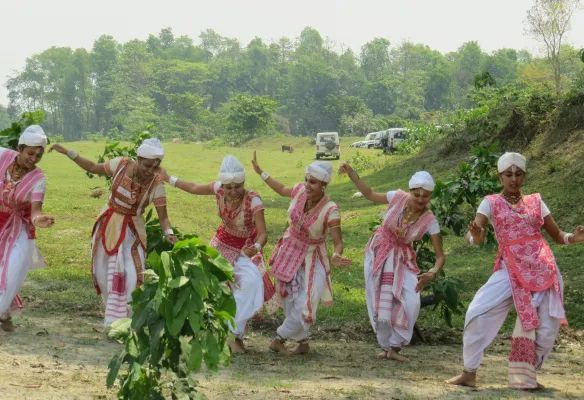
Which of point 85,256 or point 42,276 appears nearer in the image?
point 42,276

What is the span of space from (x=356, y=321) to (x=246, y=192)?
2609 millimetres

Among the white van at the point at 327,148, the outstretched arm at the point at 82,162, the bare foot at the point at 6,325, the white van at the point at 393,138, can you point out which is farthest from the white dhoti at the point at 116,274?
the white van at the point at 327,148

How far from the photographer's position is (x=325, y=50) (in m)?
160

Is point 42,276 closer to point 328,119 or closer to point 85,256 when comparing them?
point 85,256

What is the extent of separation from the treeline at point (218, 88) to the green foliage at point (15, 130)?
81.2 metres

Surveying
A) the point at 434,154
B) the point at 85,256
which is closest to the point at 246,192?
the point at 85,256

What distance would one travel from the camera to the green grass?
1091cm

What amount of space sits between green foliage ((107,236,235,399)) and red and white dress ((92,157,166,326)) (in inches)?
134

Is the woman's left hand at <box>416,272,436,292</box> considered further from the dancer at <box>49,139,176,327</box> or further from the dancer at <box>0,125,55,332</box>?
the dancer at <box>0,125,55,332</box>

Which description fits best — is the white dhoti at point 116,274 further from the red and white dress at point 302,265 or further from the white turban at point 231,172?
the red and white dress at point 302,265

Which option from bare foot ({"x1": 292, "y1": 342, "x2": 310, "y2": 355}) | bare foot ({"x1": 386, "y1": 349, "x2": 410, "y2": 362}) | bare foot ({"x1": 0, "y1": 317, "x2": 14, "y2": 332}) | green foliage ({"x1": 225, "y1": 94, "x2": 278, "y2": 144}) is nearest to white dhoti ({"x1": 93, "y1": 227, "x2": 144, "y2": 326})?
bare foot ({"x1": 0, "y1": 317, "x2": 14, "y2": 332})

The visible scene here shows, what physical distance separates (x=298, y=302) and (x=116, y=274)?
1594 mm

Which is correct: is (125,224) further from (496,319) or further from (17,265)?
(496,319)

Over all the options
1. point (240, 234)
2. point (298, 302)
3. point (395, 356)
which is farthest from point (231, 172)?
point (395, 356)
